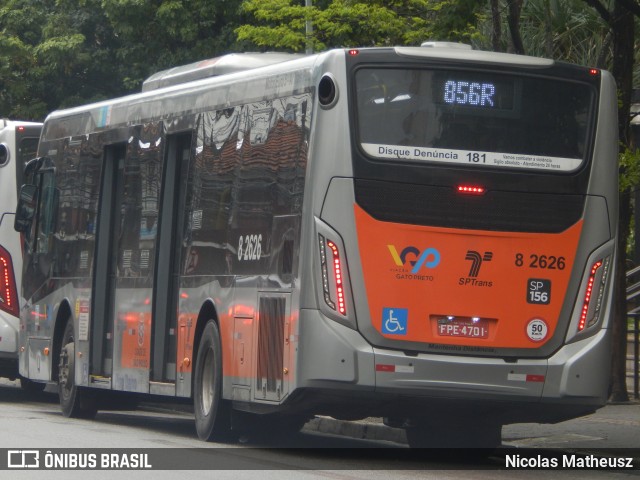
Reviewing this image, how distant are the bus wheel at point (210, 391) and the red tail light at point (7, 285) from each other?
6139mm

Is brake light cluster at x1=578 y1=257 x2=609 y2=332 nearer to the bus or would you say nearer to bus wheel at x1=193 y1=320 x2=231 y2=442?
bus wheel at x1=193 y1=320 x2=231 y2=442

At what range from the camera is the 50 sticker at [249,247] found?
43.2 ft

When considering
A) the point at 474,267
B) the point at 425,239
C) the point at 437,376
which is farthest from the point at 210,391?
the point at 474,267

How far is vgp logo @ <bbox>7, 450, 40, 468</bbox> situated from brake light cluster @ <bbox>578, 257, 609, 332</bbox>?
4.55 metres

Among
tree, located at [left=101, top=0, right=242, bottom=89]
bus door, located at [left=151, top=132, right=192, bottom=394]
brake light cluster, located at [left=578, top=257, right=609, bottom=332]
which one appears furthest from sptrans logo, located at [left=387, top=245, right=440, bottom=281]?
tree, located at [left=101, top=0, right=242, bottom=89]

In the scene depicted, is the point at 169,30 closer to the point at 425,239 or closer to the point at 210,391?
the point at 210,391

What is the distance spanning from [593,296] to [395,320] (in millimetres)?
1770

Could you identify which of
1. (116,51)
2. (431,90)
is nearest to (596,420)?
(431,90)

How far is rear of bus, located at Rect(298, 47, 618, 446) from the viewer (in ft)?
39.0

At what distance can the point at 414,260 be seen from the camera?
11953 millimetres

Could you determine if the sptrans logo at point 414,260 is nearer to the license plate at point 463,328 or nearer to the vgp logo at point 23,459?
the license plate at point 463,328

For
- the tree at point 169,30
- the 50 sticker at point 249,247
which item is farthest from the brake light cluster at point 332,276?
the tree at point 169,30

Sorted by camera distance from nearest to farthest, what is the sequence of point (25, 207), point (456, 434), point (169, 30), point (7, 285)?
point (456, 434) < point (25, 207) < point (7, 285) < point (169, 30)

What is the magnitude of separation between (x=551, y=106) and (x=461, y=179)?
1.02 m
